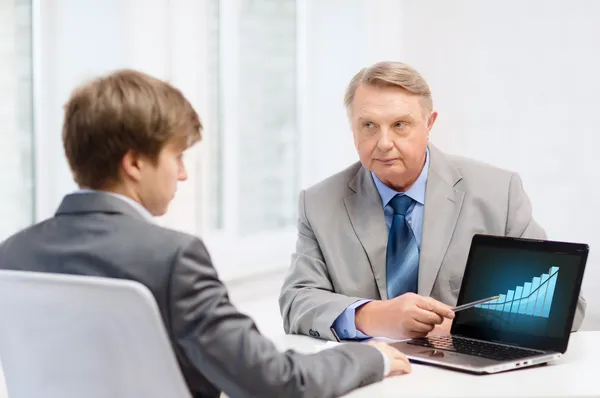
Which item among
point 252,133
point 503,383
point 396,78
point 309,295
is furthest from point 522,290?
point 252,133

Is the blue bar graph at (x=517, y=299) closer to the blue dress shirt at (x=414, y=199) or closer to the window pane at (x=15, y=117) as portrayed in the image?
the blue dress shirt at (x=414, y=199)

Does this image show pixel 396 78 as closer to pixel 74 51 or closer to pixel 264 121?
pixel 74 51

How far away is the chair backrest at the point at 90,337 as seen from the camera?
1209 millimetres

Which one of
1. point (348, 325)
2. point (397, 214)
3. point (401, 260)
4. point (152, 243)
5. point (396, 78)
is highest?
point (396, 78)

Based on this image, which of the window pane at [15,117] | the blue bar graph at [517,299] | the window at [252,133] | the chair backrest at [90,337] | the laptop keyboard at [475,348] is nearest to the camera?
the chair backrest at [90,337]

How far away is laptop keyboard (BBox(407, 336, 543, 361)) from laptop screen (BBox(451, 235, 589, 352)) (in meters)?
0.04

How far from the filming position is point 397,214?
7.54ft

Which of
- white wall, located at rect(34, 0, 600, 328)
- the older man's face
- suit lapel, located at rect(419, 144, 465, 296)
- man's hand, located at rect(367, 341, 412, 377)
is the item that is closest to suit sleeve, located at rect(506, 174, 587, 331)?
suit lapel, located at rect(419, 144, 465, 296)

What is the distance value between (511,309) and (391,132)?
2.05 feet

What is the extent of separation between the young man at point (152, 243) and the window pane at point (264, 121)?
189 cm

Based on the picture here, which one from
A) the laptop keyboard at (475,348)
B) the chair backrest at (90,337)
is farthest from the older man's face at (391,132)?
the chair backrest at (90,337)

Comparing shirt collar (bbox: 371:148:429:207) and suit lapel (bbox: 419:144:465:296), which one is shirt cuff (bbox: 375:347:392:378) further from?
shirt collar (bbox: 371:148:429:207)

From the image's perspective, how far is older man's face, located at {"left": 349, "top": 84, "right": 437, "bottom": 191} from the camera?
7.39ft

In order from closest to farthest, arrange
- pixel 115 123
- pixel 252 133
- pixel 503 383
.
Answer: pixel 115 123
pixel 503 383
pixel 252 133
